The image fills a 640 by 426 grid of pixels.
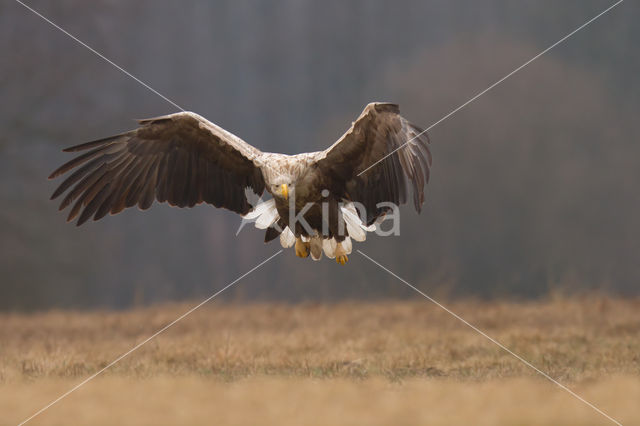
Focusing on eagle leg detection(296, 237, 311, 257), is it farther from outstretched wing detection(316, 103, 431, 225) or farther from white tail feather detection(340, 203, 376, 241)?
outstretched wing detection(316, 103, 431, 225)

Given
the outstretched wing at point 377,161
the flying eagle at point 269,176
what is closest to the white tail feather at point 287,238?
the flying eagle at point 269,176

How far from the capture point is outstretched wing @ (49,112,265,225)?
18.3ft

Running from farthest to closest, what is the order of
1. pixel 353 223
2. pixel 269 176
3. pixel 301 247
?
pixel 301 247
pixel 353 223
pixel 269 176

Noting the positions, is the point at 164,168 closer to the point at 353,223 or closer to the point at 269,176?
the point at 269,176

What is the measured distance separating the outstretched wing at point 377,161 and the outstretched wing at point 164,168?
0.66 meters

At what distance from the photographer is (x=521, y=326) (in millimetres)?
7023

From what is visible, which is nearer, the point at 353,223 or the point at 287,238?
the point at 353,223

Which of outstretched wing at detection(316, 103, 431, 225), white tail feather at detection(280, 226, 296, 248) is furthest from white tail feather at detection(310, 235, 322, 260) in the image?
outstretched wing at detection(316, 103, 431, 225)

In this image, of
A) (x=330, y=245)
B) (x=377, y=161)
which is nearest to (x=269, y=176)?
(x=377, y=161)

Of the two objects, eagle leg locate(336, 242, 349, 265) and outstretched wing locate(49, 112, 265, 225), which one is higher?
outstretched wing locate(49, 112, 265, 225)

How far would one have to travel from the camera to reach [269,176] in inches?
209

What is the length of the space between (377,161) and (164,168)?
1.84m

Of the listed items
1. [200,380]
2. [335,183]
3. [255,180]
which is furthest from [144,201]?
[200,380]

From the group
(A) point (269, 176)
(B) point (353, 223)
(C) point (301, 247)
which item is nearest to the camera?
(A) point (269, 176)
